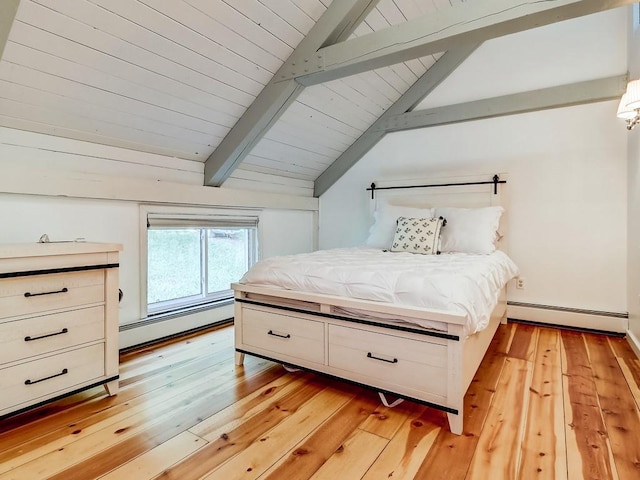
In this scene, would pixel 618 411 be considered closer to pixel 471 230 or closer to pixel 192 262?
pixel 471 230

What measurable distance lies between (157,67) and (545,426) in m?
2.73

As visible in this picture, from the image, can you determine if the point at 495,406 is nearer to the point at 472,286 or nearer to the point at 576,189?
the point at 472,286

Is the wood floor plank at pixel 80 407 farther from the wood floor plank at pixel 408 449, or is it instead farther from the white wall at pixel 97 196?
the wood floor plank at pixel 408 449

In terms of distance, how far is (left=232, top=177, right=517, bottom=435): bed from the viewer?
5.17 ft

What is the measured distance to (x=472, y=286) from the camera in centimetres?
174

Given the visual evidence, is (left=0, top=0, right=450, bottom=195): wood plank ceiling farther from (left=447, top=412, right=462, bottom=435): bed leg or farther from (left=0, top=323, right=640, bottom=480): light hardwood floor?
(left=447, top=412, right=462, bottom=435): bed leg

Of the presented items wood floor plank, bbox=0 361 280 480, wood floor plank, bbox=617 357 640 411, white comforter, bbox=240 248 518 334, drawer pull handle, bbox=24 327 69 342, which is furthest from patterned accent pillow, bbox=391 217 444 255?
drawer pull handle, bbox=24 327 69 342

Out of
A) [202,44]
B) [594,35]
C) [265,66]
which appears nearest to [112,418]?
[202,44]

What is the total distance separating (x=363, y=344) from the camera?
179cm

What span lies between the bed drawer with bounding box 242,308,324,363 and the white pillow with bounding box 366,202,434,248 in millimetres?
1546

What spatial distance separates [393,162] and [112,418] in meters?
3.35

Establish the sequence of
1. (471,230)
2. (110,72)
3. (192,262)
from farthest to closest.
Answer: (192,262) < (471,230) < (110,72)

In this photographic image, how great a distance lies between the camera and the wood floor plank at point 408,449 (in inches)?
51.1

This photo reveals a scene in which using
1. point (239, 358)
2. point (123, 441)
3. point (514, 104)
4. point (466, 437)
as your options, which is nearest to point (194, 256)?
point (239, 358)
